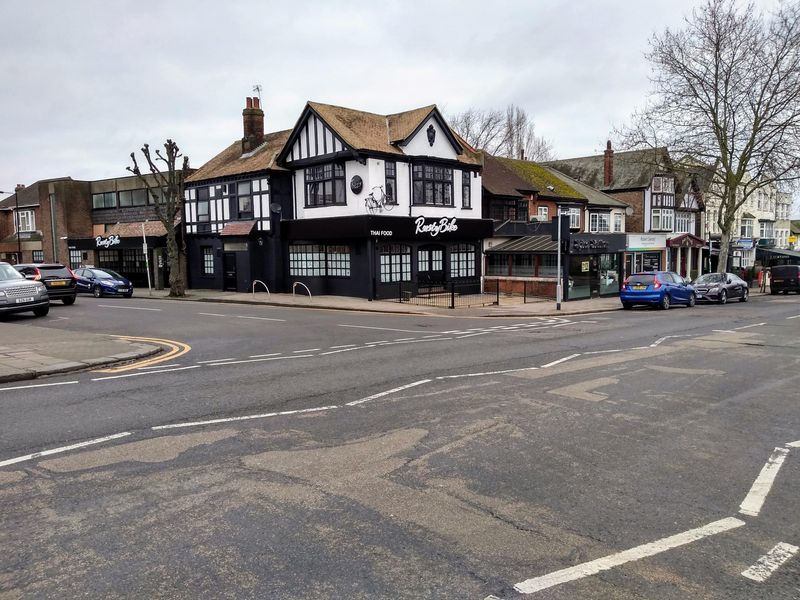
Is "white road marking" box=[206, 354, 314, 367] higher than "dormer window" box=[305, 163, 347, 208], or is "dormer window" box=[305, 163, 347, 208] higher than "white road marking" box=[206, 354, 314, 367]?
"dormer window" box=[305, 163, 347, 208]

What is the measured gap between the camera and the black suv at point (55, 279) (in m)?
24.9

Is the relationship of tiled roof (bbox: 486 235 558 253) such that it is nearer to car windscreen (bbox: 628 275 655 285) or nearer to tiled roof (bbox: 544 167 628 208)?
car windscreen (bbox: 628 275 655 285)

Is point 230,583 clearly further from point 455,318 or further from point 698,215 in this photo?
point 698,215

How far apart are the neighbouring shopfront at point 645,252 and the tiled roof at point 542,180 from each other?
587cm

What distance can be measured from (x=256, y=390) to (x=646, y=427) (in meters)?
5.55

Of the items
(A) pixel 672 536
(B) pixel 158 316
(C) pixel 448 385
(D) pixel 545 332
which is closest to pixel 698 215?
(D) pixel 545 332

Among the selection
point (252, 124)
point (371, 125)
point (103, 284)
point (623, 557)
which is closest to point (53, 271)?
point (103, 284)

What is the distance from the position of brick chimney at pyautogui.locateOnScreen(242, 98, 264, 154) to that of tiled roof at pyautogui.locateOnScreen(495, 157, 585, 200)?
16.7 m

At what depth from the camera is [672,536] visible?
14.7ft

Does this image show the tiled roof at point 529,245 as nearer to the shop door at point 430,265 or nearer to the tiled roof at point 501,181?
the tiled roof at point 501,181

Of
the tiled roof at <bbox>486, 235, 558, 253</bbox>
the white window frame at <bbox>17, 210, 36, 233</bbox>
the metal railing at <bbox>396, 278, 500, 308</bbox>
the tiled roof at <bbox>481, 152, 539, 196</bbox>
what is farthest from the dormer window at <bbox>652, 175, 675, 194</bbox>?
the white window frame at <bbox>17, 210, 36, 233</bbox>

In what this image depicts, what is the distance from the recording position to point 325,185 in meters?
30.0

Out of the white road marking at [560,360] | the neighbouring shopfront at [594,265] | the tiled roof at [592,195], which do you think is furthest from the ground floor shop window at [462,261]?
the white road marking at [560,360]

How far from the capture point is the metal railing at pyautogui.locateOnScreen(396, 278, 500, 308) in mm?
28062
